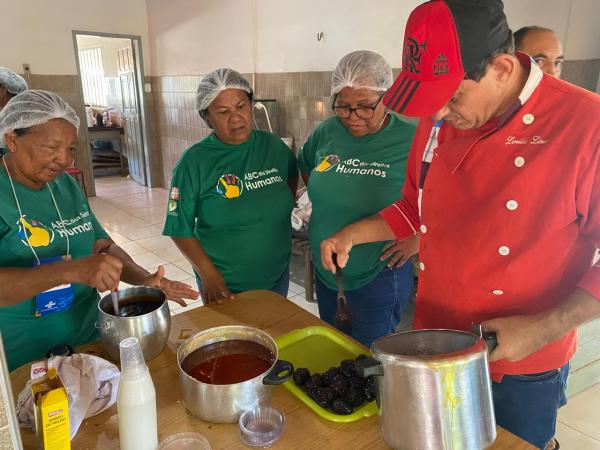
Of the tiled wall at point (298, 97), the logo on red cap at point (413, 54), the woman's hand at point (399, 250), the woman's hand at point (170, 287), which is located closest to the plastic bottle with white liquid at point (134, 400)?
the woman's hand at point (170, 287)

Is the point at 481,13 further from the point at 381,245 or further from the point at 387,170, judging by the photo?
the point at 381,245

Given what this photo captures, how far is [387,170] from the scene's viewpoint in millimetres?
1681

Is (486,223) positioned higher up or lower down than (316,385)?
higher up

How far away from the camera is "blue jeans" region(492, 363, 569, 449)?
1104mm

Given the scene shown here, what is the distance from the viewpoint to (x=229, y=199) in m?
1.70

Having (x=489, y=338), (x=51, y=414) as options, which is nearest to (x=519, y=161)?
(x=489, y=338)

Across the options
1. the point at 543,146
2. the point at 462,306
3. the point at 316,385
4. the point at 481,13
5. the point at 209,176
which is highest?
the point at 481,13

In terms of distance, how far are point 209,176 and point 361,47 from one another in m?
2.24

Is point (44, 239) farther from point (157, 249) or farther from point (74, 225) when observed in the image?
point (157, 249)

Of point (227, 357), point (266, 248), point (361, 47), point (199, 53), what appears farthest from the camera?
point (199, 53)

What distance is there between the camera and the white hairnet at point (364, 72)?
1.69m

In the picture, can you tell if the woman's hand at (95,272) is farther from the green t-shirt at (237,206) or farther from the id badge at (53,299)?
the green t-shirt at (237,206)

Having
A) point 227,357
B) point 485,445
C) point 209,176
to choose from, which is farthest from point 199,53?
point 485,445

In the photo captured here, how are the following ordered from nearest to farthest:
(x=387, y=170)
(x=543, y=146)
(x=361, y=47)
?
(x=543, y=146) < (x=387, y=170) < (x=361, y=47)
